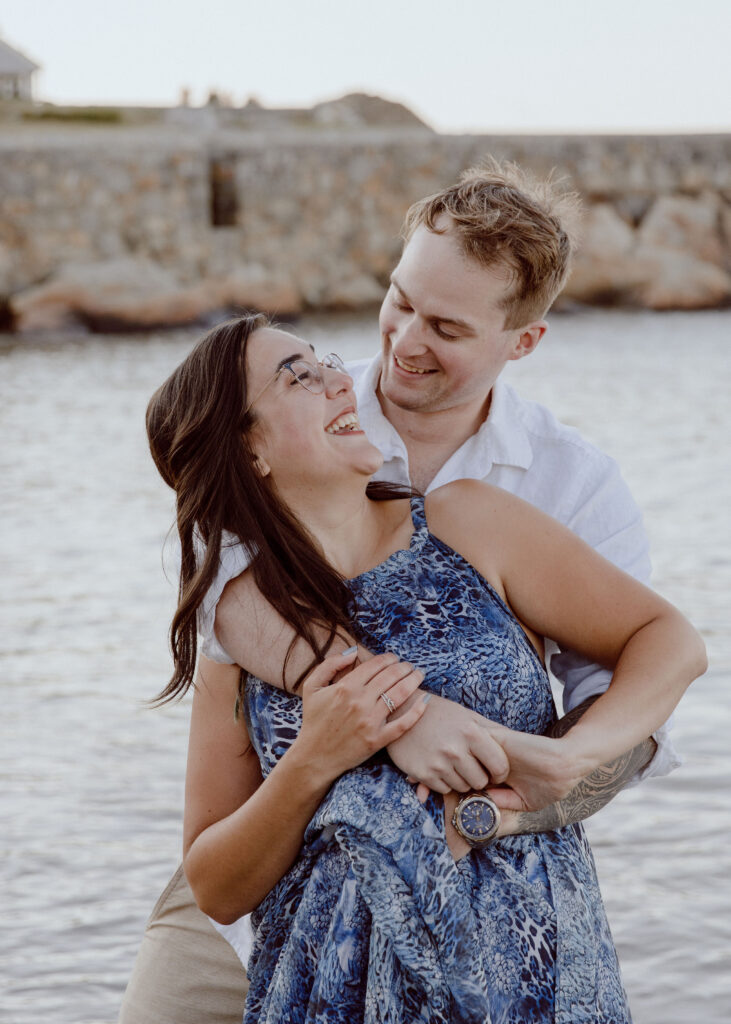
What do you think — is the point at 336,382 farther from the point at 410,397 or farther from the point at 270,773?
the point at 270,773

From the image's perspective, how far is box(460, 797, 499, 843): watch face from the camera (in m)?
1.90

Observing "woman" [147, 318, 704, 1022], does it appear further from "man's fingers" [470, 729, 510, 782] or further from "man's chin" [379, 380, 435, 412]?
"man's chin" [379, 380, 435, 412]

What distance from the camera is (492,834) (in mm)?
1898

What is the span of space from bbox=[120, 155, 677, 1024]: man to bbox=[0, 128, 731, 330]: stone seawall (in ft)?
55.5

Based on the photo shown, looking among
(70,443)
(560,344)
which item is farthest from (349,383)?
(560,344)

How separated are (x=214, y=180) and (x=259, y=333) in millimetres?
20053

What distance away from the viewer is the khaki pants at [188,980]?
8.33 feet

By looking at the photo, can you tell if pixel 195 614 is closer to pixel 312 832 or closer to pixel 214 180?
pixel 312 832

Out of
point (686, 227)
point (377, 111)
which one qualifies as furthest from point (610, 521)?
point (377, 111)

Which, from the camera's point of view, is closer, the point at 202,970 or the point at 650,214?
the point at 202,970

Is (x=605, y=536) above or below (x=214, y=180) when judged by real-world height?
above

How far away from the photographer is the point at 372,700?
1905 mm

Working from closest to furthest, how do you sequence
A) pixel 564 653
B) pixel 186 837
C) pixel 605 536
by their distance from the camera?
pixel 186 837, pixel 564 653, pixel 605 536

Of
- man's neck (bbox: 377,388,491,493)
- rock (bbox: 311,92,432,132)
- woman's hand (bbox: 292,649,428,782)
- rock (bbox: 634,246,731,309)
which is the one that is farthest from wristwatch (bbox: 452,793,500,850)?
rock (bbox: 311,92,432,132)
